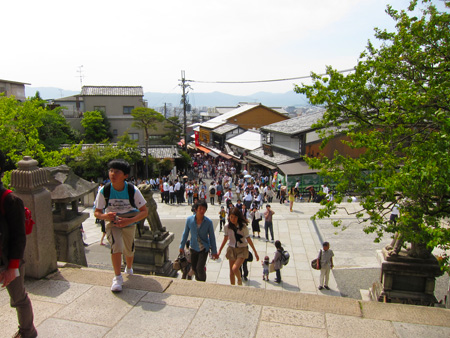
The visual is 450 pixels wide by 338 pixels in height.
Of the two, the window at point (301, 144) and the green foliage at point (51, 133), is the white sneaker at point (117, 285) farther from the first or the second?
the green foliage at point (51, 133)

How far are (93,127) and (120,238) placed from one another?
35574 millimetres

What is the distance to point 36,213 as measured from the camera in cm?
408

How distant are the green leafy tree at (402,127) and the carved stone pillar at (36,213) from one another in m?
4.19

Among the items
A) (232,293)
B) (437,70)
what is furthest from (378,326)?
(437,70)

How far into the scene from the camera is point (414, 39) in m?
6.47

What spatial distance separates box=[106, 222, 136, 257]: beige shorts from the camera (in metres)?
4.21

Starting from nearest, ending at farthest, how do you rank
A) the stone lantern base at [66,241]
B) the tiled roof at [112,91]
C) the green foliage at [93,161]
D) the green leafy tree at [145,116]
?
1. the stone lantern base at [66,241]
2. the green foliage at [93,161]
3. the green leafy tree at [145,116]
4. the tiled roof at [112,91]

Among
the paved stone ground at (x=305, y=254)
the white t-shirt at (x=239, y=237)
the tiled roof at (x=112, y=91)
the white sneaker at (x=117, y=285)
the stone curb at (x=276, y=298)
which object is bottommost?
the paved stone ground at (x=305, y=254)

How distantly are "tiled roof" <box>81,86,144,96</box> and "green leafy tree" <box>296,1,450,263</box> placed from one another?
37010 mm

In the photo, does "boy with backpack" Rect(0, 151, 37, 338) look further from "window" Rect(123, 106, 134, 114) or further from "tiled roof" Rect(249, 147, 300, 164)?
"window" Rect(123, 106, 134, 114)

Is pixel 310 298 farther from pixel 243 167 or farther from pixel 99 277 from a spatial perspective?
pixel 243 167

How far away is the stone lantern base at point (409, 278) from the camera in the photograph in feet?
20.8

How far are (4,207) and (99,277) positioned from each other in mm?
2029

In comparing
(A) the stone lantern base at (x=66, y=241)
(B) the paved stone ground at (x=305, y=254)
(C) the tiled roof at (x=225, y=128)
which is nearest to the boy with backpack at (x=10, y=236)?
(A) the stone lantern base at (x=66, y=241)
